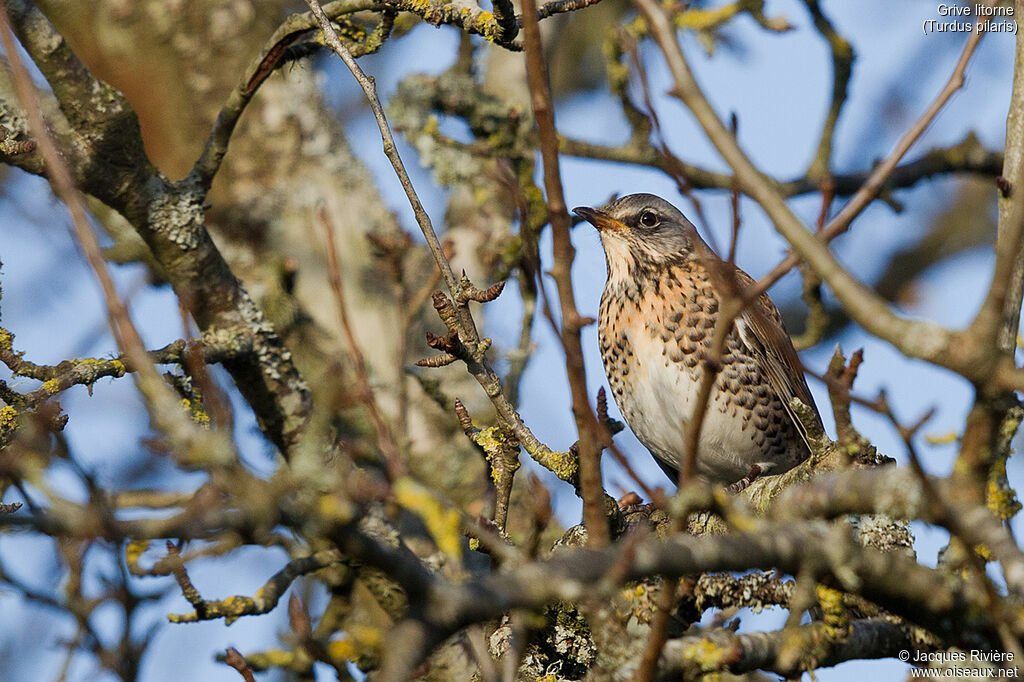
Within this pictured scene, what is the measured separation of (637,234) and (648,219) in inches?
4.9

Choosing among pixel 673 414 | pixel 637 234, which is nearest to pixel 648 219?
pixel 637 234

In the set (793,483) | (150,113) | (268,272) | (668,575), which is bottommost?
(668,575)

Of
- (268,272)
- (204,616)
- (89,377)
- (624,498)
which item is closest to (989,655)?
(624,498)

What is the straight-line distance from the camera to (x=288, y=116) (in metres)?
5.63

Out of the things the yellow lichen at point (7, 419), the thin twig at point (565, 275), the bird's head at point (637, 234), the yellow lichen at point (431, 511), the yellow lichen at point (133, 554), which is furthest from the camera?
the bird's head at point (637, 234)

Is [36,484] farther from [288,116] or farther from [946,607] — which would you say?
[288,116]

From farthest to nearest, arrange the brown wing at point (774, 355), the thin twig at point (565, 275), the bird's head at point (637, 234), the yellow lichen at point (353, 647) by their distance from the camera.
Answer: the bird's head at point (637, 234) → the brown wing at point (774, 355) → the yellow lichen at point (353, 647) → the thin twig at point (565, 275)

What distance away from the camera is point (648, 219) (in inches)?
192

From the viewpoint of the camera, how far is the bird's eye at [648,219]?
15.9 feet

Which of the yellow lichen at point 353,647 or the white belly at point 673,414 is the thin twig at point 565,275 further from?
the white belly at point 673,414

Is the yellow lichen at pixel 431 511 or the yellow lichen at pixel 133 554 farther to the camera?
the yellow lichen at pixel 133 554

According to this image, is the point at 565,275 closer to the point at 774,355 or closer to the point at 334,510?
the point at 334,510

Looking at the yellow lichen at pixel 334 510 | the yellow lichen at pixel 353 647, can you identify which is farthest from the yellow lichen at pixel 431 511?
the yellow lichen at pixel 353 647

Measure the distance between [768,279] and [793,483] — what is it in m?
1.38
